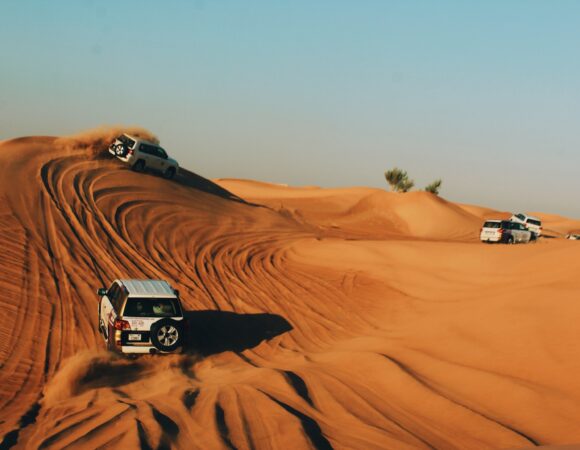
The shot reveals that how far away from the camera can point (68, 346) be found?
14.1 metres

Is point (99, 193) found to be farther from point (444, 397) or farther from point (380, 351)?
point (444, 397)

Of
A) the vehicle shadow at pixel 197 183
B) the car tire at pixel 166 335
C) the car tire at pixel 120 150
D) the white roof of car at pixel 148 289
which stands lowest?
the car tire at pixel 166 335

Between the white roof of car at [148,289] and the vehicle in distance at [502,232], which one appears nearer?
the white roof of car at [148,289]

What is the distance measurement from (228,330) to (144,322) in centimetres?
379

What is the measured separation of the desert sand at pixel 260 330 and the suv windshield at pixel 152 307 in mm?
931

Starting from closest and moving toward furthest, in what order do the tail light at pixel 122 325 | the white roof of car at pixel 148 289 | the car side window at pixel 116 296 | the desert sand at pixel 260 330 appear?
the desert sand at pixel 260 330 → the tail light at pixel 122 325 → the white roof of car at pixel 148 289 → the car side window at pixel 116 296

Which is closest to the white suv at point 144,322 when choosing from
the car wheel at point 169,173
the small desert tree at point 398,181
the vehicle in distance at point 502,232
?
the car wheel at point 169,173

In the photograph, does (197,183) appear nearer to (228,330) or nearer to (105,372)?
(228,330)

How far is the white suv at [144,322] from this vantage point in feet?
42.7

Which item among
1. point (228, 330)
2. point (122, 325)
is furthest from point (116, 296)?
point (228, 330)

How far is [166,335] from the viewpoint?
1312 cm

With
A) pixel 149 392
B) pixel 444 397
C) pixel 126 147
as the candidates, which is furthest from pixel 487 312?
pixel 126 147

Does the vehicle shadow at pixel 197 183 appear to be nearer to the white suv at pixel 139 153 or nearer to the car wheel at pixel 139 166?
the white suv at pixel 139 153

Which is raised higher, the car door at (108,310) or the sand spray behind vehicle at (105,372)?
the car door at (108,310)
